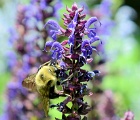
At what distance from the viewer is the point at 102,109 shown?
4758mm

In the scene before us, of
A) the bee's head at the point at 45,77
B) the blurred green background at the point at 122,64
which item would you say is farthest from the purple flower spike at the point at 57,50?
the blurred green background at the point at 122,64

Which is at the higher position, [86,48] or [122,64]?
[122,64]

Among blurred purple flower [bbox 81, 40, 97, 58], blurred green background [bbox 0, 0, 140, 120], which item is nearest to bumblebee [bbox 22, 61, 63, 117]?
blurred purple flower [bbox 81, 40, 97, 58]

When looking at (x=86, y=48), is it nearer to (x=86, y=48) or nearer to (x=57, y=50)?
(x=86, y=48)

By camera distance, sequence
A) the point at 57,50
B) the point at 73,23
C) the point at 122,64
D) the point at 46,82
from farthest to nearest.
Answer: the point at 122,64
the point at 46,82
the point at 57,50
the point at 73,23

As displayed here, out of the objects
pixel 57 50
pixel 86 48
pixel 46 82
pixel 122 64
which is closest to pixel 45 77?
pixel 46 82

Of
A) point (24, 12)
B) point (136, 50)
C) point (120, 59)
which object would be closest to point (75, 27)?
point (24, 12)

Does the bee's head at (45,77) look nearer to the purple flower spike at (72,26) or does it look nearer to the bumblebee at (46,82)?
the bumblebee at (46,82)

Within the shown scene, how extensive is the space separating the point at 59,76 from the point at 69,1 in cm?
521

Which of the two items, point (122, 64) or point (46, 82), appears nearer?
point (46, 82)

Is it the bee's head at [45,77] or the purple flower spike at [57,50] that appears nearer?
the purple flower spike at [57,50]

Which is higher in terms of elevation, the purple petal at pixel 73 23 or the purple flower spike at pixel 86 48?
the purple petal at pixel 73 23

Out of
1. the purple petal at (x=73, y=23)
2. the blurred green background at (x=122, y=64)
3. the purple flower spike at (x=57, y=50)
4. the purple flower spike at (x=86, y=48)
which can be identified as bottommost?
the purple flower spike at (x=86, y=48)

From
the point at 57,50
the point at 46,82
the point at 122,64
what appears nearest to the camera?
the point at 57,50
